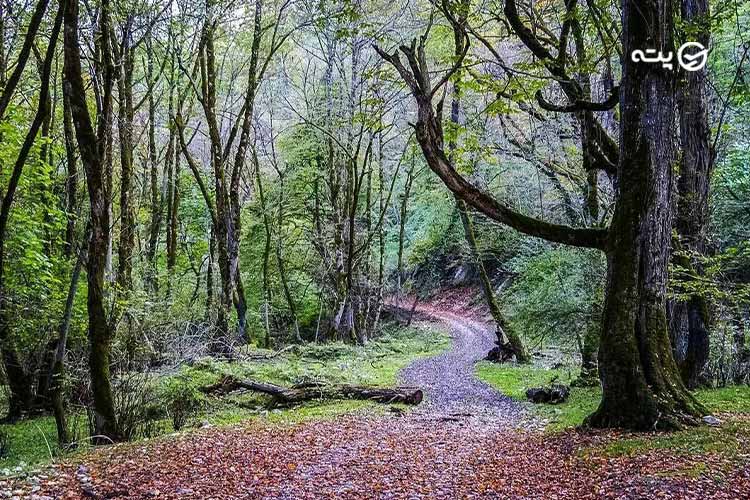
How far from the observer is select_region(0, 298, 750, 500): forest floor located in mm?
4727

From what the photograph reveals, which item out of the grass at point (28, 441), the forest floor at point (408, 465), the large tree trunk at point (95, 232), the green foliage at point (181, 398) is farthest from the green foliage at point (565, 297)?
the grass at point (28, 441)

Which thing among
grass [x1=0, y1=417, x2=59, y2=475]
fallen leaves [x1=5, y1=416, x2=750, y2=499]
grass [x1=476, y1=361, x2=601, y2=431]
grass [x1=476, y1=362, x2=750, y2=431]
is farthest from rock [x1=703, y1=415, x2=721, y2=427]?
grass [x1=0, y1=417, x2=59, y2=475]

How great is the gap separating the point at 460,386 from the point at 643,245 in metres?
7.45

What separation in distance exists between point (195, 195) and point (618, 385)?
20.9 m

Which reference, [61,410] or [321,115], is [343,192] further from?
[61,410]

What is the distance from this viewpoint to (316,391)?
423 inches

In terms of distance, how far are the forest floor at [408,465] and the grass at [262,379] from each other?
1048mm

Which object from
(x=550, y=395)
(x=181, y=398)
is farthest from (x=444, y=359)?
(x=181, y=398)

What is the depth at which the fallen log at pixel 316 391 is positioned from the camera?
10501mm

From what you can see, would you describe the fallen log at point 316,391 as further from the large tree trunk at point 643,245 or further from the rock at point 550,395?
the large tree trunk at point 643,245

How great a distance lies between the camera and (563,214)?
51.8ft

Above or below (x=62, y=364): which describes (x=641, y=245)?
above

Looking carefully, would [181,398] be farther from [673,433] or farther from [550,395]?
[673,433]

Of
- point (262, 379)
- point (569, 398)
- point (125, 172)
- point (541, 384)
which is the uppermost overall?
point (125, 172)
